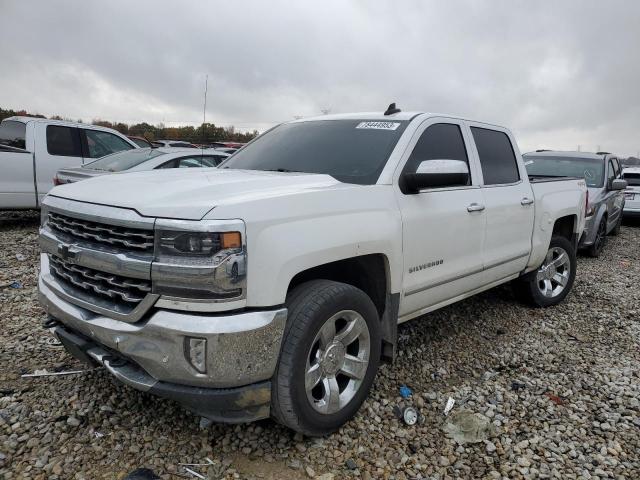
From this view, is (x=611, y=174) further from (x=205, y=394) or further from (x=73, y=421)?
(x=73, y=421)

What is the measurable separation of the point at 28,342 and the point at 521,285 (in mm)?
4572

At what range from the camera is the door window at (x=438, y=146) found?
333cm

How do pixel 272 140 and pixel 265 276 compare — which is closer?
pixel 265 276

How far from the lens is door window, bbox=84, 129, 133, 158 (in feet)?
28.0

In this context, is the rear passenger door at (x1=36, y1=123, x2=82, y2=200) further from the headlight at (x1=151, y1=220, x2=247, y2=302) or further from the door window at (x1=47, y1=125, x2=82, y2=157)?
the headlight at (x1=151, y1=220, x2=247, y2=302)

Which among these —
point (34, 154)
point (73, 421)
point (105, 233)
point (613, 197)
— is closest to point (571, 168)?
point (613, 197)

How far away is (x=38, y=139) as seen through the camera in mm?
7883

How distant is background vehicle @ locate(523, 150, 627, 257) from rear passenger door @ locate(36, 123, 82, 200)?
784cm

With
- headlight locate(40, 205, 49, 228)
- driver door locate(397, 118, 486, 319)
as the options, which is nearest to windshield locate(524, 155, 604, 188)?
driver door locate(397, 118, 486, 319)

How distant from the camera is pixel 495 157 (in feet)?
14.0

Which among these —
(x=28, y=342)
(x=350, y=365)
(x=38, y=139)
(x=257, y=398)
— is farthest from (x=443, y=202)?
(x=38, y=139)

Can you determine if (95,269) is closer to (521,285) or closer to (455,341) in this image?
(455,341)

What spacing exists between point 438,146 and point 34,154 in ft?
22.7

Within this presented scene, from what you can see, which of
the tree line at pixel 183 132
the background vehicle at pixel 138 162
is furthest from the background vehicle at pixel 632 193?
the tree line at pixel 183 132
